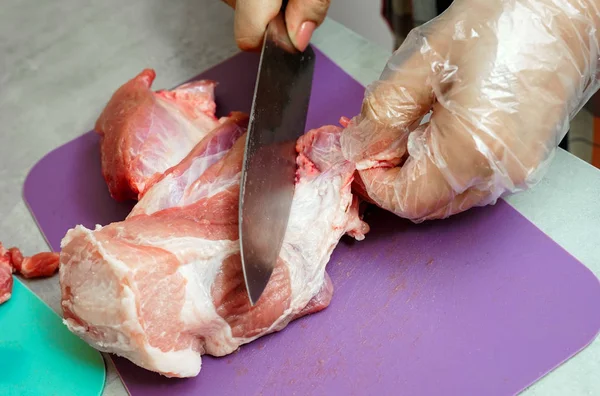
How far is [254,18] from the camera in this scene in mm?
2203

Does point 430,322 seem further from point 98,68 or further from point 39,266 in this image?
point 98,68

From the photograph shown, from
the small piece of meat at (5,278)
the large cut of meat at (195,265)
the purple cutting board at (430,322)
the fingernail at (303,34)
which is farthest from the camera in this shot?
the fingernail at (303,34)

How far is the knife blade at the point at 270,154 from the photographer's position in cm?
183

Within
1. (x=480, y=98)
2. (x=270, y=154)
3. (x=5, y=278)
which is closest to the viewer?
(x=480, y=98)

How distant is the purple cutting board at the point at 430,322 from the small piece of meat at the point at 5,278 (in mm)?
439

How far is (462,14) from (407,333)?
866 millimetres

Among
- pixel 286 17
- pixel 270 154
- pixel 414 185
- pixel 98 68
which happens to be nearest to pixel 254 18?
pixel 286 17

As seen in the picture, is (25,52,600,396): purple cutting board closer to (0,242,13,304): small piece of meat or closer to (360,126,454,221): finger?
(360,126,454,221): finger

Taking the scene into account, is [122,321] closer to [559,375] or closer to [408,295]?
[408,295]

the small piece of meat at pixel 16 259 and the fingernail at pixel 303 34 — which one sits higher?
the fingernail at pixel 303 34

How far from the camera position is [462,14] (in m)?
1.85

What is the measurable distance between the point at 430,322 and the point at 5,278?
4.18ft

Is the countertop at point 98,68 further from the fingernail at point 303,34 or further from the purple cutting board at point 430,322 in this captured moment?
the fingernail at point 303,34

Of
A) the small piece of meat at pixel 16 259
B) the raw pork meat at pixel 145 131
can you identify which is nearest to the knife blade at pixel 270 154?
the raw pork meat at pixel 145 131
